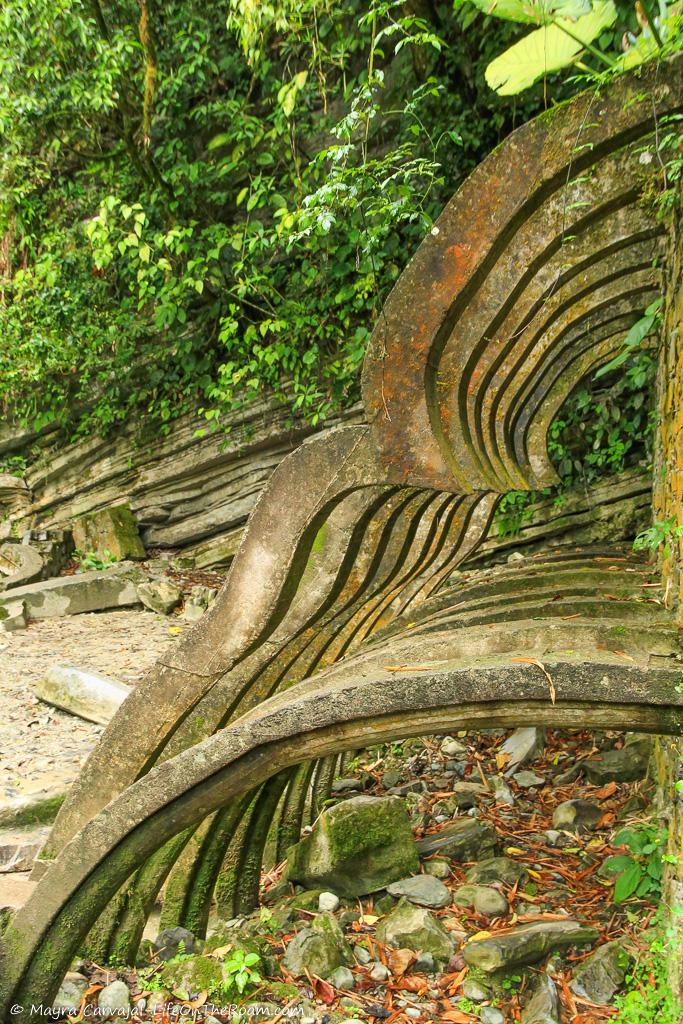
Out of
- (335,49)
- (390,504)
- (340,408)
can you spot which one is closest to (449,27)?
(335,49)

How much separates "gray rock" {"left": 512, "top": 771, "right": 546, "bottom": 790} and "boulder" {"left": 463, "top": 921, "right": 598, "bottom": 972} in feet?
5.19

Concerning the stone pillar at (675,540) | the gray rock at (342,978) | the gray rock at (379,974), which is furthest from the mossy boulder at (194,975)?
the stone pillar at (675,540)

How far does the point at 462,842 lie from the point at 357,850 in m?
0.61

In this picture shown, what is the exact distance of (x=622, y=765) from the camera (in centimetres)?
430

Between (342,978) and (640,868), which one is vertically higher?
(342,978)

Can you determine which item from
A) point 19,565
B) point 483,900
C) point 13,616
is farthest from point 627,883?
point 19,565

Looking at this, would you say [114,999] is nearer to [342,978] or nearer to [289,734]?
[342,978]

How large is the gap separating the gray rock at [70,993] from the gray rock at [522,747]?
9.39 feet

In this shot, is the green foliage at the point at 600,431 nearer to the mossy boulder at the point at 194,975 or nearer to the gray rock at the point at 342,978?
the gray rock at the point at 342,978

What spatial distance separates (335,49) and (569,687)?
6.34m

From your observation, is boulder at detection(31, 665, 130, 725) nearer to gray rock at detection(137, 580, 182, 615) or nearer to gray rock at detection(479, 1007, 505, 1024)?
gray rock at detection(137, 580, 182, 615)

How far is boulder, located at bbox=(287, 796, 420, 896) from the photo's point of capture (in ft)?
10.6

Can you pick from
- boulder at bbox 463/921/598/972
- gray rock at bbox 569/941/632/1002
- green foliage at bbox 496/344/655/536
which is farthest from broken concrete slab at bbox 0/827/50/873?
green foliage at bbox 496/344/655/536

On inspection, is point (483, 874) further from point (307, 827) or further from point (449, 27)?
point (449, 27)
